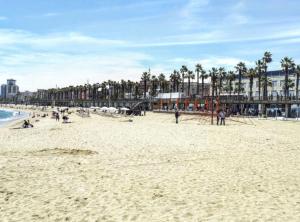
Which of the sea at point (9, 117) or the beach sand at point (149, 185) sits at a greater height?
the beach sand at point (149, 185)

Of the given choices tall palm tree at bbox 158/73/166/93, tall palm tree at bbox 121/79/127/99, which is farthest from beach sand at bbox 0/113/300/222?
tall palm tree at bbox 121/79/127/99

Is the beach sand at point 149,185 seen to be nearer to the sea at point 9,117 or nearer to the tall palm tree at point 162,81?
the sea at point 9,117

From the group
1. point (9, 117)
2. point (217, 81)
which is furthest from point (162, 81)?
point (9, 117)

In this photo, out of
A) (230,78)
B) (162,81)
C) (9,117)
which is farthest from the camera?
(162,81)

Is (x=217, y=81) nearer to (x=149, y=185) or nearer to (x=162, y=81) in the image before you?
(x=162, y=81)

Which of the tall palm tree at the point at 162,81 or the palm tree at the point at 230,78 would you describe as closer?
the palm tree at the point at 230,78

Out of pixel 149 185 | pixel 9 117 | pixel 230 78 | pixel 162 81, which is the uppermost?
pixel 162 81

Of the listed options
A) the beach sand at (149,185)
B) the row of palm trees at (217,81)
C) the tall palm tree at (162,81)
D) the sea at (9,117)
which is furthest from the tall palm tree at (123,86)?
the beach sand at (149,185)

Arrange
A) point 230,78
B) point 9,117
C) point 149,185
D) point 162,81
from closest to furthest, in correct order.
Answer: point 149,185 < point 9,117 < point 230,78 < point 162,81

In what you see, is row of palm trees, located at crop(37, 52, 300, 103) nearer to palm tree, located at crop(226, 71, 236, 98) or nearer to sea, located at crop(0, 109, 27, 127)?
palm tree, located at crop(226, 71, 236, 98)

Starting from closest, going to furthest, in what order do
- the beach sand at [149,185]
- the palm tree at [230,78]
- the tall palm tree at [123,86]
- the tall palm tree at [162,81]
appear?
the beach sand at [149,185], the palm tree at [230,78], the tall palm tree at [162,81], the tall palm tree at [123,86]

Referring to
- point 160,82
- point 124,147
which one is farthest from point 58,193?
point 160,82

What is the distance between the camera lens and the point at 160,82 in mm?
154625

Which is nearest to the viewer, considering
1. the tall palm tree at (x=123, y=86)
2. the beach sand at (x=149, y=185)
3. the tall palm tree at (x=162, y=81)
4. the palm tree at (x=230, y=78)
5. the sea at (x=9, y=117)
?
the beach sand at (x=149, y=185)
